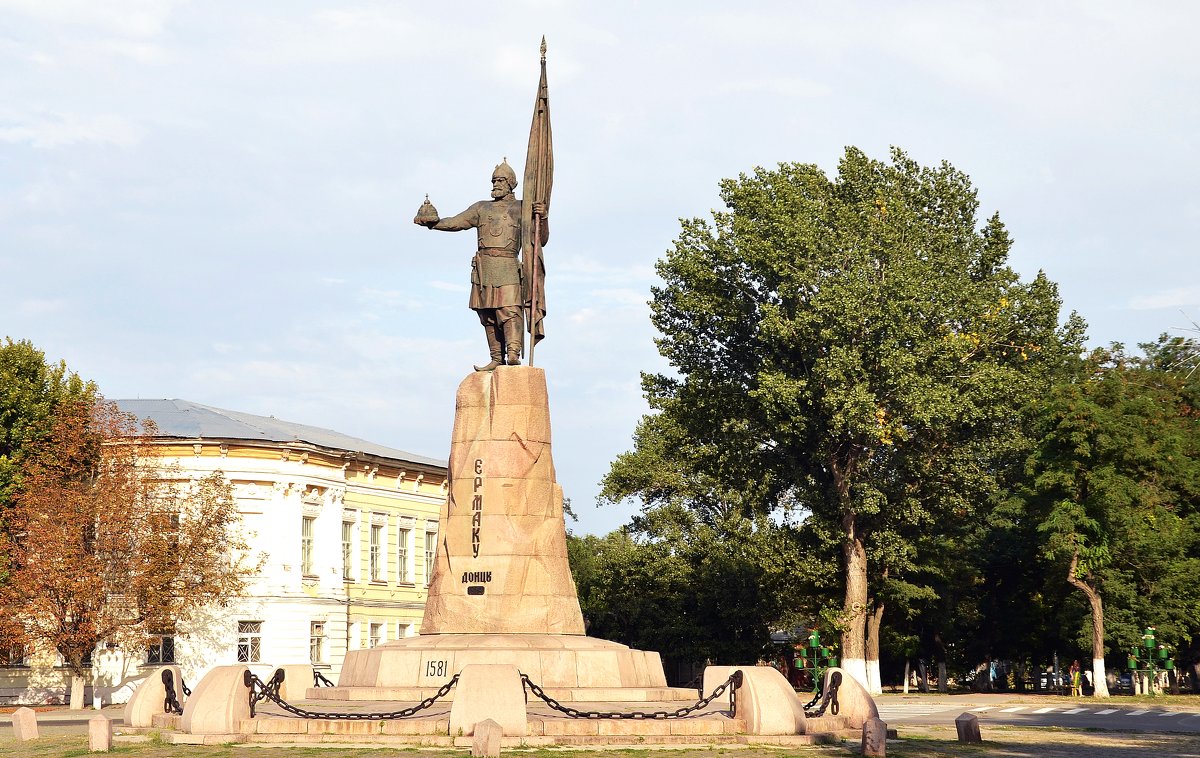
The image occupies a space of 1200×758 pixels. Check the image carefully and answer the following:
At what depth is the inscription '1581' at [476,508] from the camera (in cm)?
2128

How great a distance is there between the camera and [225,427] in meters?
55.2

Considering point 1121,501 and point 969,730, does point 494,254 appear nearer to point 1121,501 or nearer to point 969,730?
point 969,730

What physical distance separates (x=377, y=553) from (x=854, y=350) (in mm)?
26510

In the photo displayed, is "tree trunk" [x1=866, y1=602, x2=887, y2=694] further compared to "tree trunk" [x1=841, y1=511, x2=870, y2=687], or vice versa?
"tree trunk" [x1=866, y1=602, x2=887, y2=694]

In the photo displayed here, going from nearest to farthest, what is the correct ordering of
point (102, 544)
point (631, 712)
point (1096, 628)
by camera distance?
point (631, 712)
point (102, 544)
point (1096, 628)

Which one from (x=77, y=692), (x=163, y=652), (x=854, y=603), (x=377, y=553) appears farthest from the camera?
(x=377, y=553)

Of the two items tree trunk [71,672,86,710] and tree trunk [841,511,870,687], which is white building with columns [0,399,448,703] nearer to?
tree trunk [71,672,86,710]

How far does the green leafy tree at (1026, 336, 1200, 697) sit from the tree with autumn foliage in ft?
90.2

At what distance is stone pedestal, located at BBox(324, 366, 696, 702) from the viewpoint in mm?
19672

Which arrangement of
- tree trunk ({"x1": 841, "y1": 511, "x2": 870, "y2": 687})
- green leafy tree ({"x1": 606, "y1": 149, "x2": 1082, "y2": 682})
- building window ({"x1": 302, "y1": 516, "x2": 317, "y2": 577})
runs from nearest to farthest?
green leafy tree ({"x1": 606, "y1": 149, "x2": 1082, "y2": 682})
tree trunk ({"x1": 841, "y1": 511, "x2": 870, "y2": 687})
building window ({"x1": 302, "y1": 516, "x2": 317, "y2": 577})

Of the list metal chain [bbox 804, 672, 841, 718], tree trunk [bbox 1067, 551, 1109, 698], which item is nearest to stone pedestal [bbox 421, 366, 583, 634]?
metal chain [bbox 804, 672, 841, 718]

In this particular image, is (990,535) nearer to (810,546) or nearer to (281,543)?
(810,546)

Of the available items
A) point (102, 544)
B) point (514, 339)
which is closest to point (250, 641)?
point (102, 544)

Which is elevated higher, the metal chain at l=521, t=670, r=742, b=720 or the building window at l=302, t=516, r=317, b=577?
the building window at l=302, t=516, r=317, b=577
